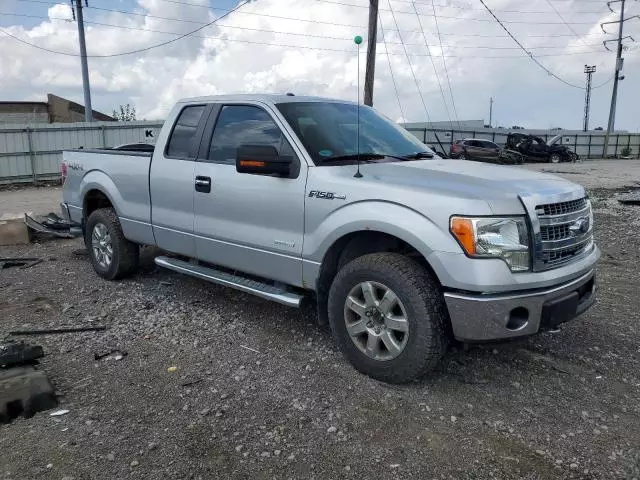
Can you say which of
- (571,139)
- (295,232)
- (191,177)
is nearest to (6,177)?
(191,177)

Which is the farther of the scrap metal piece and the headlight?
the scrap metal piece

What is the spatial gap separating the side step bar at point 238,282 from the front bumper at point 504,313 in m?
1.27

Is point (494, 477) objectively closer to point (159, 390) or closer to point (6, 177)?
point (159, 390)

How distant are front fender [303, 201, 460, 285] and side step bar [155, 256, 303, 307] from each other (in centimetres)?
21

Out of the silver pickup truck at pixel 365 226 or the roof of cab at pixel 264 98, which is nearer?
the silver pickup truck at pixel 365 226

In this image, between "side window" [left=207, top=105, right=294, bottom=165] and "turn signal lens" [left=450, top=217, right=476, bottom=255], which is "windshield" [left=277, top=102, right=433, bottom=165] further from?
"turn signal lens" [left=450, top=217, right=476, bottom=255]

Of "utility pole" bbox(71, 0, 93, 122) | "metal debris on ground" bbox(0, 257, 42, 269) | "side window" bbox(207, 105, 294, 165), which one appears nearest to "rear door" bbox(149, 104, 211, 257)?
"side window" bbox(207, 105, 294, 165)

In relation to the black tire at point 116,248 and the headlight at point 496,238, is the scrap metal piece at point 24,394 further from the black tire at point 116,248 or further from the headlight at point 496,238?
the headlight at point 496,238

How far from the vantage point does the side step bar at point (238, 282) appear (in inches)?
166

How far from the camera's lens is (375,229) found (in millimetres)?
3629

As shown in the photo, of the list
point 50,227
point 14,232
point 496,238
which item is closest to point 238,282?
point 496,238

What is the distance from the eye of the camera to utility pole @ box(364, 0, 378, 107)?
14531 millimetres

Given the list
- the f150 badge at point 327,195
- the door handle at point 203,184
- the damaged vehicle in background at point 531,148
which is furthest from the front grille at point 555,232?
the damaged vehicle in background at point 531,148

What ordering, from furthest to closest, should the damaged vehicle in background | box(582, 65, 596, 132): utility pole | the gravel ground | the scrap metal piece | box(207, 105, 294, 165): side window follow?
box(582, 65, 596, 132): utility pole, the damaged vehicle in background, box(207, 105, 294, 165): side window, the scrap metal piece, the gravel ground
